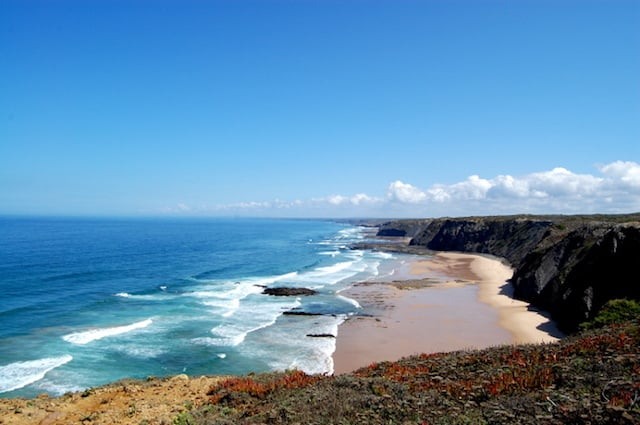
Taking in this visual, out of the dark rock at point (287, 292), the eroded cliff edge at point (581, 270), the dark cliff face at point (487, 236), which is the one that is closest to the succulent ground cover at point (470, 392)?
the eroded cliff edge at point (581, 270)

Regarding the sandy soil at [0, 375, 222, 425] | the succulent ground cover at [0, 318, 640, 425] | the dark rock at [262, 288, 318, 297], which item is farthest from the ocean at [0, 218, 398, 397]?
the succulent ground cover at [0, 318, 640, 425]

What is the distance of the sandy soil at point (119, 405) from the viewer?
12.5m

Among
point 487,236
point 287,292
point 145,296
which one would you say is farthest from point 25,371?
point 487,236

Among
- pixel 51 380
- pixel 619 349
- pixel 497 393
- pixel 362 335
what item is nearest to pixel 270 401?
pixel 497 393

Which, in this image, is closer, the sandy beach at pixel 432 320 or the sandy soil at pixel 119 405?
the sandy soil at pixel 119 405

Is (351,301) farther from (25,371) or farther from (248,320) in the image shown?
(25,371)

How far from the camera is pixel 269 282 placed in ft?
184

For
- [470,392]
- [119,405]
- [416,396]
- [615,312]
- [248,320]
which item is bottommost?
[248,320]

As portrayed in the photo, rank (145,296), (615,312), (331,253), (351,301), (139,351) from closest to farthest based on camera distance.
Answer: (615,312) < (139,351) < (351,301) < (145,296) < (331,253)

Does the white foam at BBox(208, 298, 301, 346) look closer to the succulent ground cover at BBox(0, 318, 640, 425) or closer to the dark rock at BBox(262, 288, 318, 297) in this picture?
the dark rock at BBox(262, 288, 318, 297)

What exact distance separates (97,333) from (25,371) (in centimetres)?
777

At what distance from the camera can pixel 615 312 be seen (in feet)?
78.0

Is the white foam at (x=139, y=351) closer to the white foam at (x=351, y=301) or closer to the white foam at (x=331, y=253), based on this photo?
the white foam at (x=351, y=301)

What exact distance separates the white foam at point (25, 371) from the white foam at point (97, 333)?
3499 millimetres
